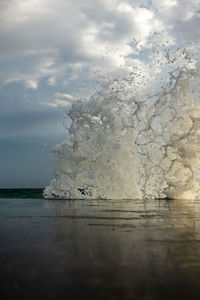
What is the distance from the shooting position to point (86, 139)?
74.1 ft

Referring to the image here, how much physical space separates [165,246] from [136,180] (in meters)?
17.1

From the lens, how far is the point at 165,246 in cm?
541

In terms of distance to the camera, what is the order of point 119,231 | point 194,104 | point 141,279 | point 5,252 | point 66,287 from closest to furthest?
point 66,287 < point 141,279 < point 5,252 < point 119,231 < point 194,104

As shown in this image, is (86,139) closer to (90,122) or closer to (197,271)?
(90,122)

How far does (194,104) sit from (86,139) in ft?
22.6

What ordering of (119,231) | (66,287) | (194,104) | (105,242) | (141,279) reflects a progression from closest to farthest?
(66,287) < (141,279) < (105,242) < (119,231) < (194,104)

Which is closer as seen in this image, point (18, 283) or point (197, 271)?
point (18, 283)

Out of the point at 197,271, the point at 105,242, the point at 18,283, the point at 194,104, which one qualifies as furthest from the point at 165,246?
the point at 194,104

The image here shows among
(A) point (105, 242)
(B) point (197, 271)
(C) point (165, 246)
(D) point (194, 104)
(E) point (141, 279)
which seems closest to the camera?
(E) point (141, 279)

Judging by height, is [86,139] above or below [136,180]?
above

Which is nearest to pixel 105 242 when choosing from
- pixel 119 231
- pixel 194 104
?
pixel 119 231

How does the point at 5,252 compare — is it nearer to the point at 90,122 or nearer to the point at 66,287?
the point at 66,287

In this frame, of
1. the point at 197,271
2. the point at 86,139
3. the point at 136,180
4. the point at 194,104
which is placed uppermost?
the point at 194,104

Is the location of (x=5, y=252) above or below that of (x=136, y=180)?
below
